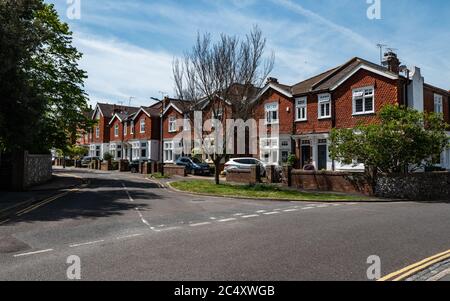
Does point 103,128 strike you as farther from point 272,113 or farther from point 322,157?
point 322,157

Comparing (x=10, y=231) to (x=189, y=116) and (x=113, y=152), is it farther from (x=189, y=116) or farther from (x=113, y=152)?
(x=113, y=152)

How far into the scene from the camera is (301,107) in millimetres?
30766

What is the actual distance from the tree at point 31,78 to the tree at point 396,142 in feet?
51.3

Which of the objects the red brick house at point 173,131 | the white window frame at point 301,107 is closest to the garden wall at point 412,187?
the white window frame at point 301,107

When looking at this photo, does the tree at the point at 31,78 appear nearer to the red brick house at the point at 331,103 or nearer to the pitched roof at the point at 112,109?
the red brick house at the point at 331,103

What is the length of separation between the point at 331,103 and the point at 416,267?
76.2 ft

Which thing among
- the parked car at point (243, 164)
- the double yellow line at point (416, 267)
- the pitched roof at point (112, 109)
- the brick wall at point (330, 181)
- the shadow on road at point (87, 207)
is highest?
the pitched roof at point (112, 109)

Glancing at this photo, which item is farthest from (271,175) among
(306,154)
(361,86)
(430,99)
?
(430,99)

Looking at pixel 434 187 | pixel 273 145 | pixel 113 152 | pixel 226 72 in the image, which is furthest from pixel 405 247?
pixel 113 152

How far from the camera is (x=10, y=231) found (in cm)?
995

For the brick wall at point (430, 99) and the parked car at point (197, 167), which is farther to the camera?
the parked car at point (197, 167)

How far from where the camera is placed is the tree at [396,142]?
1897 cm

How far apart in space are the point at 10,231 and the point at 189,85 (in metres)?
16.2

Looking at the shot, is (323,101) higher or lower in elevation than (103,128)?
lower
